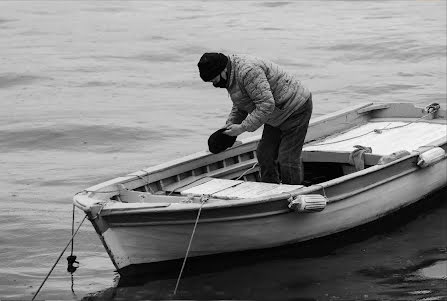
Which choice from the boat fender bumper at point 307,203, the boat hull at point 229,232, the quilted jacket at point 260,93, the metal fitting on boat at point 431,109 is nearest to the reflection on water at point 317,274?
the boat hull at point 229,232

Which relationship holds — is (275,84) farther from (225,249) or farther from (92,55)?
(92,55)

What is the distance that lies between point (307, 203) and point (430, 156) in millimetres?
2294

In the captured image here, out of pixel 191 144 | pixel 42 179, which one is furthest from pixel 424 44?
pixel 42 179

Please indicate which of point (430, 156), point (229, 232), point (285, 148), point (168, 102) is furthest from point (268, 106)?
point (168, 102)

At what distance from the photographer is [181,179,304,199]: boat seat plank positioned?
36.3 ft

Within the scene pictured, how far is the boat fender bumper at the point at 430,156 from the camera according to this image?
12297 millimetres

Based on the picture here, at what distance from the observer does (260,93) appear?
11.0 meters

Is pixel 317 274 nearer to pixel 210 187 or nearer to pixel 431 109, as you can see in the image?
pixel 210 187

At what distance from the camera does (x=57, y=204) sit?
45.0 ft

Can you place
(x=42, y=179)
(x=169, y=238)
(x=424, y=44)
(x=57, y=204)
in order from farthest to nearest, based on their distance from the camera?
(x=424, y=44) < (x=42, y=179) < (x=57, y=204) < (x=169, y=238)

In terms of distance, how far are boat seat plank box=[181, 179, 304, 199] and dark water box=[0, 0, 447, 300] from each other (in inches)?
26.8

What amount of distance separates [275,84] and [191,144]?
571cm

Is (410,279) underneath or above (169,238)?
underneath

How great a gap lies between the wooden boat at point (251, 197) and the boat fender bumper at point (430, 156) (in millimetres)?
14
